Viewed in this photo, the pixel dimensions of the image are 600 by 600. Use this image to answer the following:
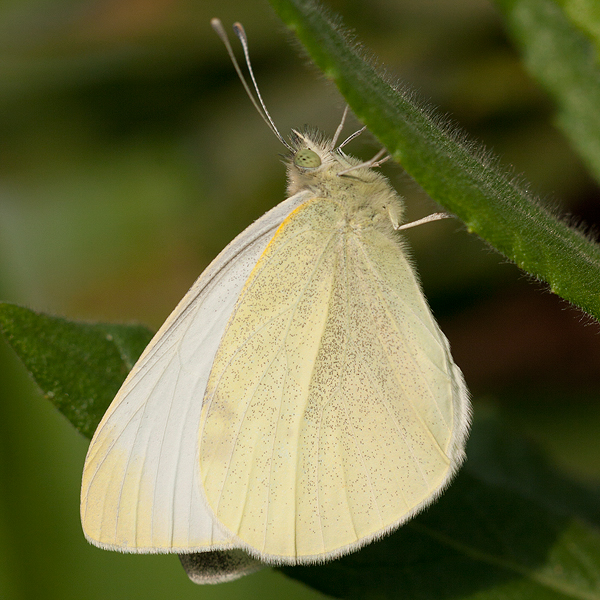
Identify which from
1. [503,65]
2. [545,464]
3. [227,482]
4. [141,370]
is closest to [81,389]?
[141,370]

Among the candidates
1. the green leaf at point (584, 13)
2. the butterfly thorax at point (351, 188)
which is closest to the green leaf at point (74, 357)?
the butterfly thorax at point (351, 188)

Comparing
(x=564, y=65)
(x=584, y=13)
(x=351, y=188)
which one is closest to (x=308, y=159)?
(x=351, y=188)

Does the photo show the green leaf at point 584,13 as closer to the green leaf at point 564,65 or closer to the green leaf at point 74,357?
the green leaf at point 564,65

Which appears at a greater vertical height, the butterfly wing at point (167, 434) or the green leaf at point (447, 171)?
the green leaf at point (447, 171)

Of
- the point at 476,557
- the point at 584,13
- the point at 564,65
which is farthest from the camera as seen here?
the point at 564,65

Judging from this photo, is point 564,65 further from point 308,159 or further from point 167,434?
point 167,434

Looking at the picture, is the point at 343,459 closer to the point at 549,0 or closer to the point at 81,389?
the point at 81,389

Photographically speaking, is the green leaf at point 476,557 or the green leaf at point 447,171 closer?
the green leaf at point 447,171
